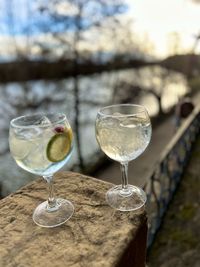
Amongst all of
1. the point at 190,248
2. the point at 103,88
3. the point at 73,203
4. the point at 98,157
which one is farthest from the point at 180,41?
the point at 73,203

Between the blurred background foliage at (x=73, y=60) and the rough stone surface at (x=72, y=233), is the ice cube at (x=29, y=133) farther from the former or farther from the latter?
the blurred background foliage at (x=73, y=60)

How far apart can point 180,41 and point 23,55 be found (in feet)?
9.20

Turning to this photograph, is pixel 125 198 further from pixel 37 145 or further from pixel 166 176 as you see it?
pixel 166 176

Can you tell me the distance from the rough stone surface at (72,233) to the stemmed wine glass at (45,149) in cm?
2

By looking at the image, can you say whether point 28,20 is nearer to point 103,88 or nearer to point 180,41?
point 103,88

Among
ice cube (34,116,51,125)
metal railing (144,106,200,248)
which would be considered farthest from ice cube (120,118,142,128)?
metal railing (144,106,200,248)

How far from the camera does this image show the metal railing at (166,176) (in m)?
1.58

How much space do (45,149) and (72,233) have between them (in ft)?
0.42

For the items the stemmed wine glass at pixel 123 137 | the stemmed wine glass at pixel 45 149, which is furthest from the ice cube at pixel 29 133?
the stemmed wine glass at pixel 123 137

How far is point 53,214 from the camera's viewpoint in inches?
20.4

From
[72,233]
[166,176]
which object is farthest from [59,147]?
[166,176]

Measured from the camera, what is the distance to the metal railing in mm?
1580

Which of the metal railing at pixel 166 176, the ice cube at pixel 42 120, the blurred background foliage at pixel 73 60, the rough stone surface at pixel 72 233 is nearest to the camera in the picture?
the rough stone surface at pixel 72 233

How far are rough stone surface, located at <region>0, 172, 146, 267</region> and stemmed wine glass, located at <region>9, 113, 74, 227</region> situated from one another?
19mm
